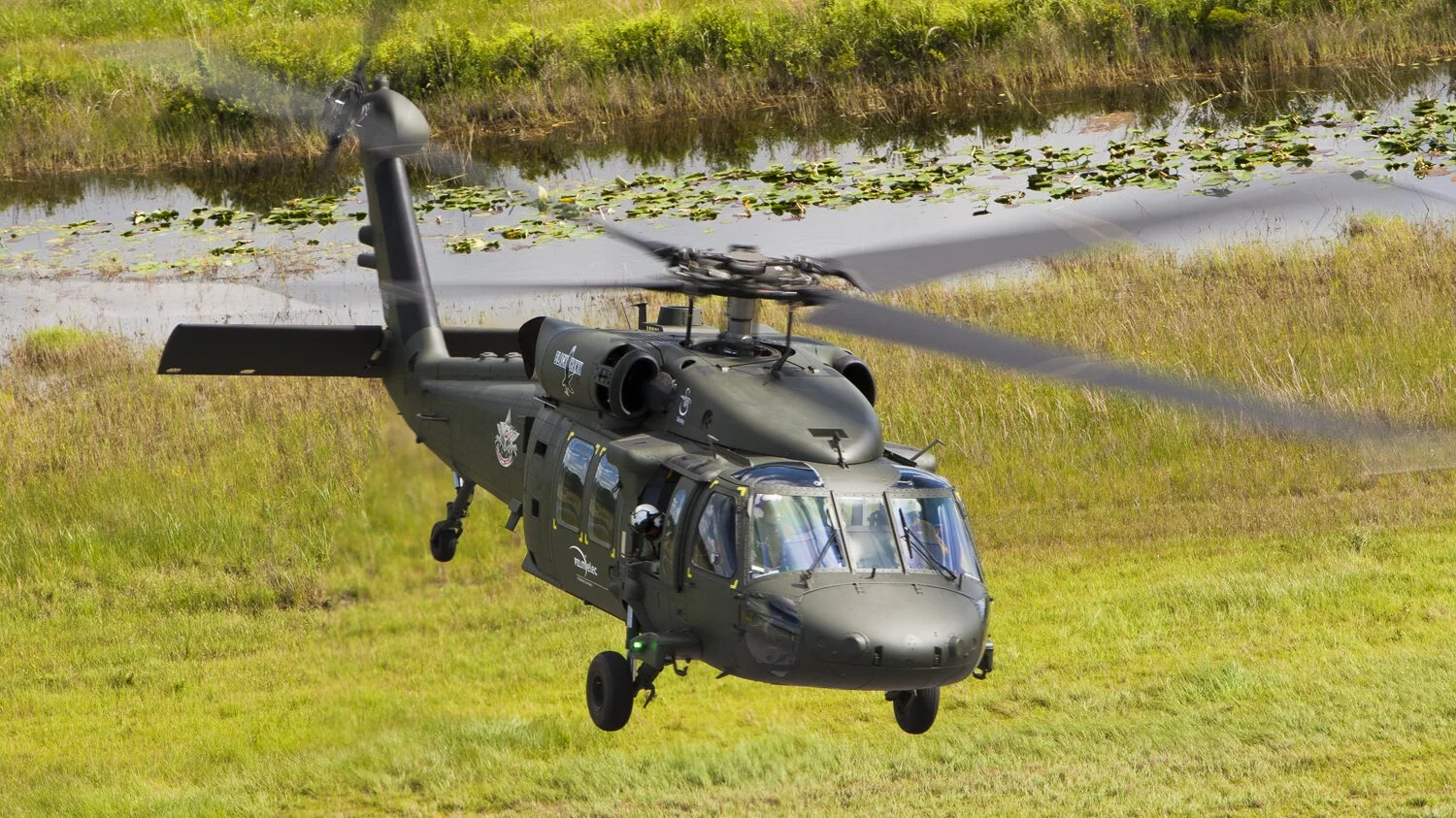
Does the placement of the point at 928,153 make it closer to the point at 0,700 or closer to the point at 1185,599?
the point at 1185,599

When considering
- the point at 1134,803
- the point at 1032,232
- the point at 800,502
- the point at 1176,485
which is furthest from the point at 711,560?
the point at 1176,485

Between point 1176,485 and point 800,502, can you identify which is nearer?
point 800,502

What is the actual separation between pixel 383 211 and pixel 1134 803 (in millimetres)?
8317

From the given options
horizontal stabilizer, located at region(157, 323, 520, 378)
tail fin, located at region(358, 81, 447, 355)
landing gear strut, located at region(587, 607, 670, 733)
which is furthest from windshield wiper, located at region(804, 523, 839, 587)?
tail fin, located at region(358, 81, 447, 355)

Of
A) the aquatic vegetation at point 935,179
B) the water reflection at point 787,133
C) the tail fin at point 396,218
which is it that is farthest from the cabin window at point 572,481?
the water reflection at point 787,133

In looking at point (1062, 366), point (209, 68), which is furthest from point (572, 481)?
point (209, 68)

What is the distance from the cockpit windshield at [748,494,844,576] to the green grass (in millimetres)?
22366

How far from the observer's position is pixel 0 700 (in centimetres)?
1402

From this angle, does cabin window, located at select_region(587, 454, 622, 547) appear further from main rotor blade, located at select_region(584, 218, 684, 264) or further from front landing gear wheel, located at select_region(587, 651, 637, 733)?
main rotor blade, located at select_region(584, 218, 684, 264)

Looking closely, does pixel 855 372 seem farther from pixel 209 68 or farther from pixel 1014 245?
pixel 209 68

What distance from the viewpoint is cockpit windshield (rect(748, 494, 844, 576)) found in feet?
29.4

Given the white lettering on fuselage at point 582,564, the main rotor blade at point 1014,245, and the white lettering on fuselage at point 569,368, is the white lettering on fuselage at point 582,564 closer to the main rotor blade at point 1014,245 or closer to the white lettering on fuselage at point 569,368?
the white lettering on fuselage at point 569,368

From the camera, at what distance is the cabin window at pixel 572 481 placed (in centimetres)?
1050

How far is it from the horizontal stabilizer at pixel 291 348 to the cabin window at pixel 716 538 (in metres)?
4.48
